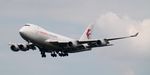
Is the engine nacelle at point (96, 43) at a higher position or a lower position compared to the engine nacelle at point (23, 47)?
lower

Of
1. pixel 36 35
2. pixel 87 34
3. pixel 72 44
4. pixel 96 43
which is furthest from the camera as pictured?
pixel 87 34

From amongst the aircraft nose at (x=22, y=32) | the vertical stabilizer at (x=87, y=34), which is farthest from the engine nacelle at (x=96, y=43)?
the vertical stabilizer at (x=87, y=34)

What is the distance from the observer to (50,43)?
12194cm

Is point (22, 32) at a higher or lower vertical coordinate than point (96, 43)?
higher

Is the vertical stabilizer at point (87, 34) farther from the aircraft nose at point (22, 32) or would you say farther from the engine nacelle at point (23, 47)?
the aircraft nose at point (22, 32)

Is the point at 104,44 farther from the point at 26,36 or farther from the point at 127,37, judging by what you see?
the point at 26,36

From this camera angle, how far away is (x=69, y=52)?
12581 centimetres

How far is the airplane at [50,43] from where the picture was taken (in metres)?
121

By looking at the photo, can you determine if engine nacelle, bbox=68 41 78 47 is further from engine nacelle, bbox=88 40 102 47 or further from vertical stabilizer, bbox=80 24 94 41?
vertical stabilizer, bbox=80 24 94 41

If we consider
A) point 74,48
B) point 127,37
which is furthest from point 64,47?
point 127,37

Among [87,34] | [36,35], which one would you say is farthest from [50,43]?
[87,34]

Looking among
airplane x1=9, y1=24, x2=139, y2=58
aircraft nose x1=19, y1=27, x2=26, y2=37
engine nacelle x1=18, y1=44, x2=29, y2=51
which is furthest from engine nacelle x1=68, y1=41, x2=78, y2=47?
aircraft nose x1=19, y1=27, x2=26, y2=37

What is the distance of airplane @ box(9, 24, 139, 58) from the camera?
4756 inches

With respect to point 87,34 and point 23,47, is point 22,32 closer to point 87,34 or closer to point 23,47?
point 23,47
